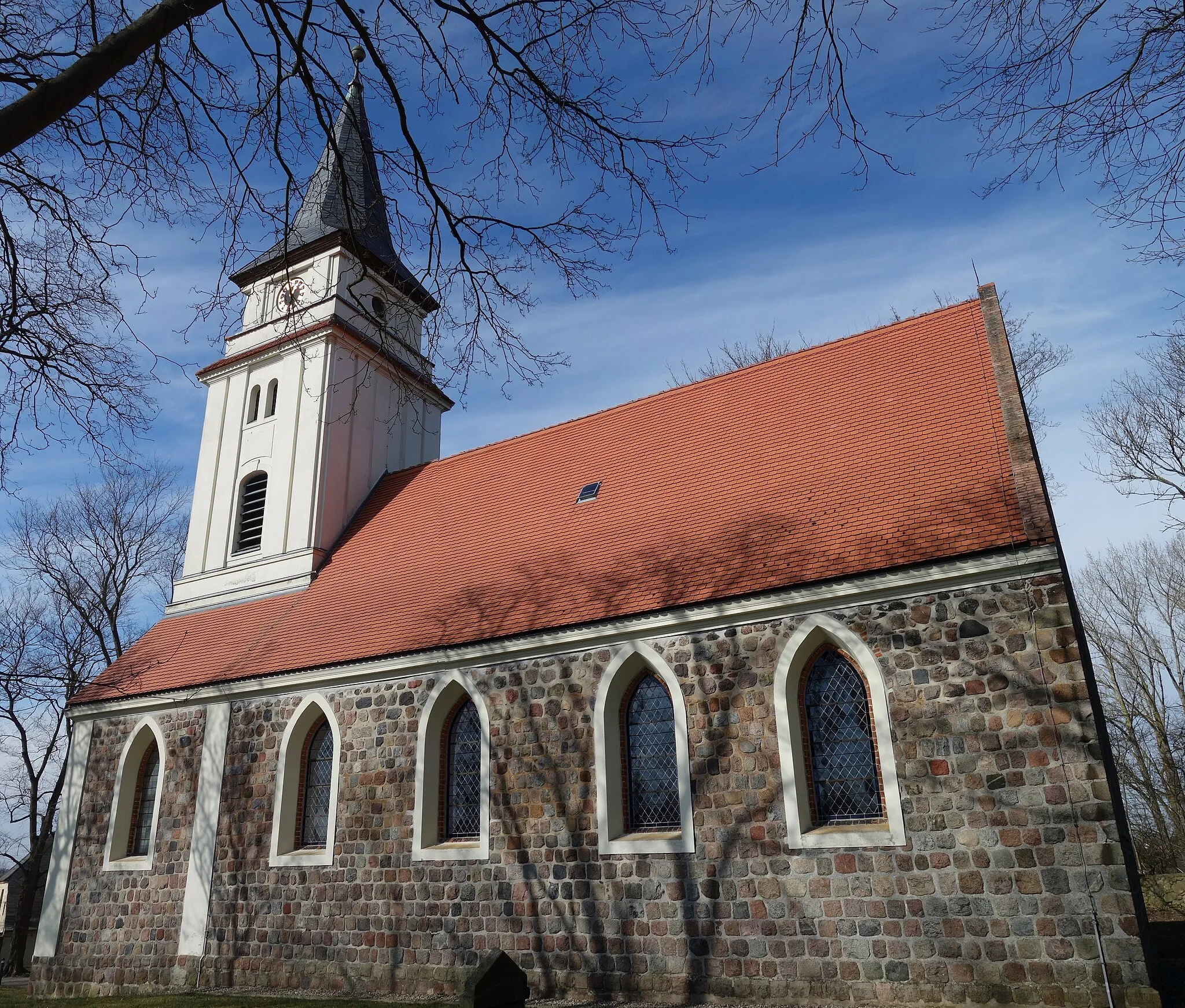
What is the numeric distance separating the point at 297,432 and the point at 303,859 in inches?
303

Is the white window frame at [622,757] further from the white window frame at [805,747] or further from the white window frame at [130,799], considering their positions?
the white window frame at [130,799]

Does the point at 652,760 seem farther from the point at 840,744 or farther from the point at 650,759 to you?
→ the point at 840,744

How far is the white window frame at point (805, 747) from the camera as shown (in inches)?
310

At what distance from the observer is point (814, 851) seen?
8.07 m

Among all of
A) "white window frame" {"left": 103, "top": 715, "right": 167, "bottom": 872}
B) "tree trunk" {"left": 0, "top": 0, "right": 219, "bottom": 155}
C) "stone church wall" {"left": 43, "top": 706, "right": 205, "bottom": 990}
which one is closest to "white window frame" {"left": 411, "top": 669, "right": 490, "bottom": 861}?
"stone church wall" {"left": 43, "top": 706, "right": 205, "bottom": 990}

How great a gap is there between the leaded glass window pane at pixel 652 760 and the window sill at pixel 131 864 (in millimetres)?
7556

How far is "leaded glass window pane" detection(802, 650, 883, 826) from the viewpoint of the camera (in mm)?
8258

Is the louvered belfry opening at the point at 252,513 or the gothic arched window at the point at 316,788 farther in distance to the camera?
the louvered belfry opening at the point at 252,513

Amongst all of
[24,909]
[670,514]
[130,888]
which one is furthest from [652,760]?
[24,909]

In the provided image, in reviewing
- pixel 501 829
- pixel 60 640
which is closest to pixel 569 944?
pixel 501 829

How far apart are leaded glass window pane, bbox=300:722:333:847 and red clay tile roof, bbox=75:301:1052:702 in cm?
107

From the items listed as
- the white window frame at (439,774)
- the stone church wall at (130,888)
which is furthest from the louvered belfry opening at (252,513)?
the white window frame at (439,774)

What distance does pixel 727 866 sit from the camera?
8469mm

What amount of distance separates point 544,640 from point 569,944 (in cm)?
313
